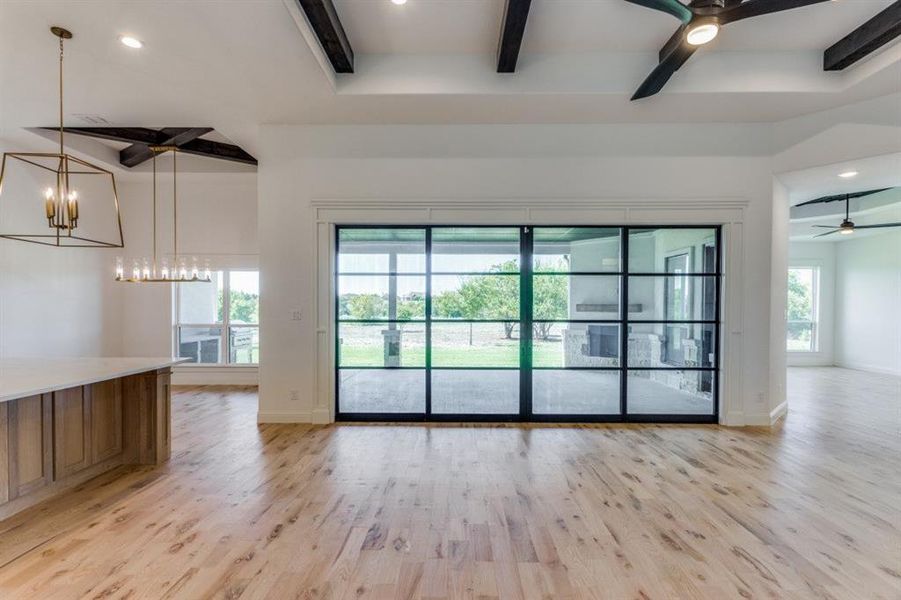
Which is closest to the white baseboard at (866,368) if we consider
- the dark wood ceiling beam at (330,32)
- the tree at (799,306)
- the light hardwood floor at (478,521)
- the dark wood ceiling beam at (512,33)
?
the tree at (799,306)

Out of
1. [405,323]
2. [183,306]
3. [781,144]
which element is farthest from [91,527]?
[781,144]

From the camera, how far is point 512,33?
10.9 feet

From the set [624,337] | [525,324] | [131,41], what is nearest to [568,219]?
[525,324]

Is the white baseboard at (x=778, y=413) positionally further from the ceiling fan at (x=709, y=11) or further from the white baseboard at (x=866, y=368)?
Answer: the white baseboard at (x=866, y=368)

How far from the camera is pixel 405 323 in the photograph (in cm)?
497

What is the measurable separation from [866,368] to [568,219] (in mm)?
8441

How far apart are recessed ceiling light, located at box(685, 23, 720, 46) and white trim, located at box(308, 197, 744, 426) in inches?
84.1

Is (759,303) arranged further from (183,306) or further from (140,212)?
(140,212)

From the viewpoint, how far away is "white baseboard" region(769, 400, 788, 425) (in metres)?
4.76

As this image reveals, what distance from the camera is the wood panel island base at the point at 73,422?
2.66m

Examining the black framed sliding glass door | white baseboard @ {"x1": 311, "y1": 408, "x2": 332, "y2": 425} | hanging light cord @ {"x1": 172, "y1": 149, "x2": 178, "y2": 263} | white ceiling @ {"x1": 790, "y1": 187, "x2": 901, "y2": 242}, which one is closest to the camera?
white baseboard @ {"x1": 311, "y1": 408, "x2": 332, "y2": 425}

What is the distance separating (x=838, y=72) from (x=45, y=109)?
26.5ft

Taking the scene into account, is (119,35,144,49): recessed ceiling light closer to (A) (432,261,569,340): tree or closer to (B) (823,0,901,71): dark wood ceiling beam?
(A) (432,261,569,340): tree

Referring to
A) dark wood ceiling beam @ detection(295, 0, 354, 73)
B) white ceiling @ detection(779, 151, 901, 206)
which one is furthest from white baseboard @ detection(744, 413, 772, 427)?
dark wood ceiling beam @ detection(295, 0, 354, 73)
